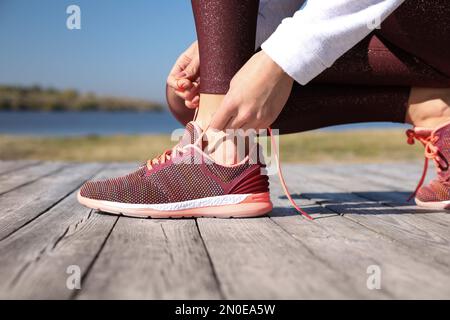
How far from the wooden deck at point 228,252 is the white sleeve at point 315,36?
0.44 metres

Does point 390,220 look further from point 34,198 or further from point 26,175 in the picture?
point 26,175

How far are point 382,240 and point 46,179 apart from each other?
1886 mm

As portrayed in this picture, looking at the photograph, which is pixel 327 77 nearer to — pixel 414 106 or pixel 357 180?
pixel 414 106

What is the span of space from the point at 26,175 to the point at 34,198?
906 mm

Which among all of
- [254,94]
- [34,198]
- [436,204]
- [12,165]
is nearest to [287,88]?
[254,94]

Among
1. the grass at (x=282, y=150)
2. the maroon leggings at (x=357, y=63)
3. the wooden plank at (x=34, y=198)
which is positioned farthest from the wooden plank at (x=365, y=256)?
the grass at (x=282, y=150)

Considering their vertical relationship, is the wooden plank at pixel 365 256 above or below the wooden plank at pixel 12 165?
above

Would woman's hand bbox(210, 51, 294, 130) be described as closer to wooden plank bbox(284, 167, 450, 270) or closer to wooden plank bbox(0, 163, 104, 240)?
wooden plank bbox(284, 167, 450, 270)

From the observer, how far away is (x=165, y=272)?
95 centimetres

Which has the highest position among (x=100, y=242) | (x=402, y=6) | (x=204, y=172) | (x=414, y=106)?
(x=402, y=6)

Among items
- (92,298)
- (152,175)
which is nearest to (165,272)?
(92,298)

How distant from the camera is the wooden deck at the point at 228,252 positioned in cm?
86

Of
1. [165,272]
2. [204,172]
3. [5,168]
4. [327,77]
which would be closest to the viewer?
[165,272]

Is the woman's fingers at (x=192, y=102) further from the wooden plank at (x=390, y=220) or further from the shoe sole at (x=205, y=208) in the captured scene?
the wooden plank at (x=390, y=220)
